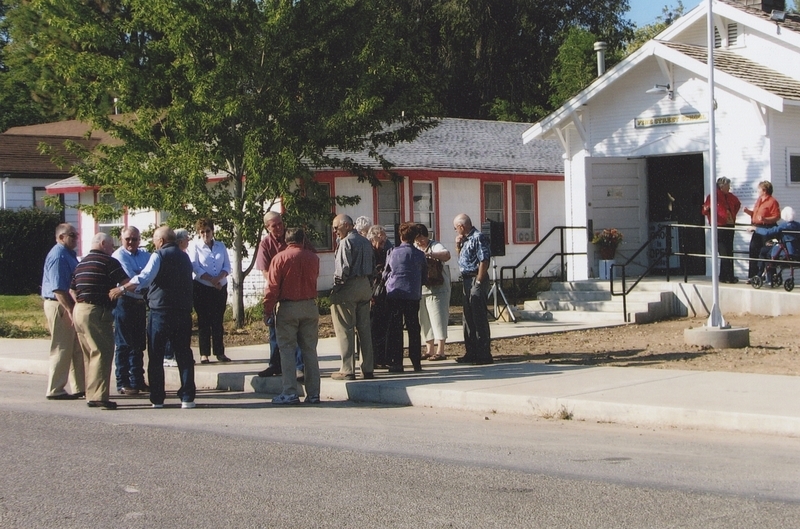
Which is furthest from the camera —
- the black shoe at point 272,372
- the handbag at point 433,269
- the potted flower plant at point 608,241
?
the potted flower plant at point 608,241

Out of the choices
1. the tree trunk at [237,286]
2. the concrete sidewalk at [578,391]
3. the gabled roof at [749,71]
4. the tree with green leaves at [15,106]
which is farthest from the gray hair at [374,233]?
the tree with green leaves at [15,106]

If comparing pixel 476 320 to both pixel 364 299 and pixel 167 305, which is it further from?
pixel 167 305

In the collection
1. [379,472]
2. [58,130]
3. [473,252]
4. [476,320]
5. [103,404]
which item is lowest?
[379,472]

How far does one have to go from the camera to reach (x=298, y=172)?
17.9 metres

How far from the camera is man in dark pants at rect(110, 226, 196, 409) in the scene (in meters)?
11.1

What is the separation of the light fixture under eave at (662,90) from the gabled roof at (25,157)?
1942cm

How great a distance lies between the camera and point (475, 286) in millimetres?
13094

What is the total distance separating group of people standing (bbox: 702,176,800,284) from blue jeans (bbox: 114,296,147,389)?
10092 mm

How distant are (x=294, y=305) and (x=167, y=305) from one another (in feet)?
4.35

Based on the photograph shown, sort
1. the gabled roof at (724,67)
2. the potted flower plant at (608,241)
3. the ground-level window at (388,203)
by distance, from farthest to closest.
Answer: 1. the ground-level window at (388,203)
2. the potted flower plant at (608,241)
3. the gabled roof at (724,67)

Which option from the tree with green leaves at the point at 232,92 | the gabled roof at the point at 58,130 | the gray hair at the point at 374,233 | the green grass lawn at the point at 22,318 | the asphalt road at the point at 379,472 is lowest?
the asphalt road at the point at 379,472

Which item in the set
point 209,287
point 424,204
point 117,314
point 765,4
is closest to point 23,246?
point 424,204

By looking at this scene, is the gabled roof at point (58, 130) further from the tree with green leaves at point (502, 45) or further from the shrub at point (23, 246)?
the tree with green leaves at point (502, 45)

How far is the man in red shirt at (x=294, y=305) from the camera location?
1114 centimetres
